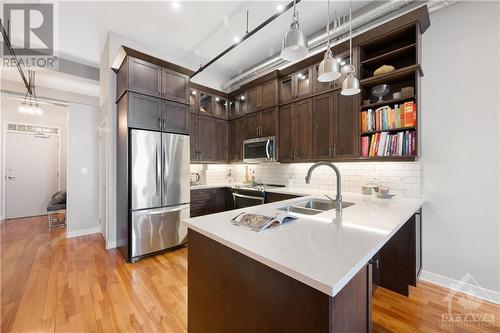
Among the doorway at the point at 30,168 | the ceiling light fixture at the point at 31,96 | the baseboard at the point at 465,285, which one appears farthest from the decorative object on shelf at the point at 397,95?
the doorway at the point at 30,168

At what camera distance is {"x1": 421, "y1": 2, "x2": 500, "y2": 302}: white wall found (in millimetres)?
2008

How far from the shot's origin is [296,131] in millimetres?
3361

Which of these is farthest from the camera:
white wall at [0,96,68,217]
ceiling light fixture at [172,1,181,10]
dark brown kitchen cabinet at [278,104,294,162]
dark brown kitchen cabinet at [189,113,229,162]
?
white wall at [0,96,68,217]

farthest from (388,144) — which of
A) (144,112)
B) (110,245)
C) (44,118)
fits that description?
(44,118)

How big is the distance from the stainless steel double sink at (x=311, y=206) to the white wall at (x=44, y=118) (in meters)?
6.62

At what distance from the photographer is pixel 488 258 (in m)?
2.03

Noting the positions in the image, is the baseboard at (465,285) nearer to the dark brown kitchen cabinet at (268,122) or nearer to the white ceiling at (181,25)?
the dark brown kitchen cabinet at (268,122)

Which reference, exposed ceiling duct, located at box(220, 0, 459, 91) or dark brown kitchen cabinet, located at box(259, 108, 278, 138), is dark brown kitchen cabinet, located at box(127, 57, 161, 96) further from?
exposed ceiling duct, located at box(220, 0, 459, 91)

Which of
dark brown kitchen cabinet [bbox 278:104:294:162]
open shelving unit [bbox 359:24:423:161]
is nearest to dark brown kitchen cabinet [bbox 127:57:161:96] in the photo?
dark brown kitchen cabinet [bbox 278:104:294:162]

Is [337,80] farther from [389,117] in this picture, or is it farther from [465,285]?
[465,285]

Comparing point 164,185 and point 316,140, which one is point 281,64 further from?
point 164,185

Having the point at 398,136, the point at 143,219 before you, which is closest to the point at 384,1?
the point at 398,136

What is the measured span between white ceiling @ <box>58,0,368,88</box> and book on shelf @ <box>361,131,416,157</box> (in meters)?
1.67

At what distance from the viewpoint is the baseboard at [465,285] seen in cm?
199
